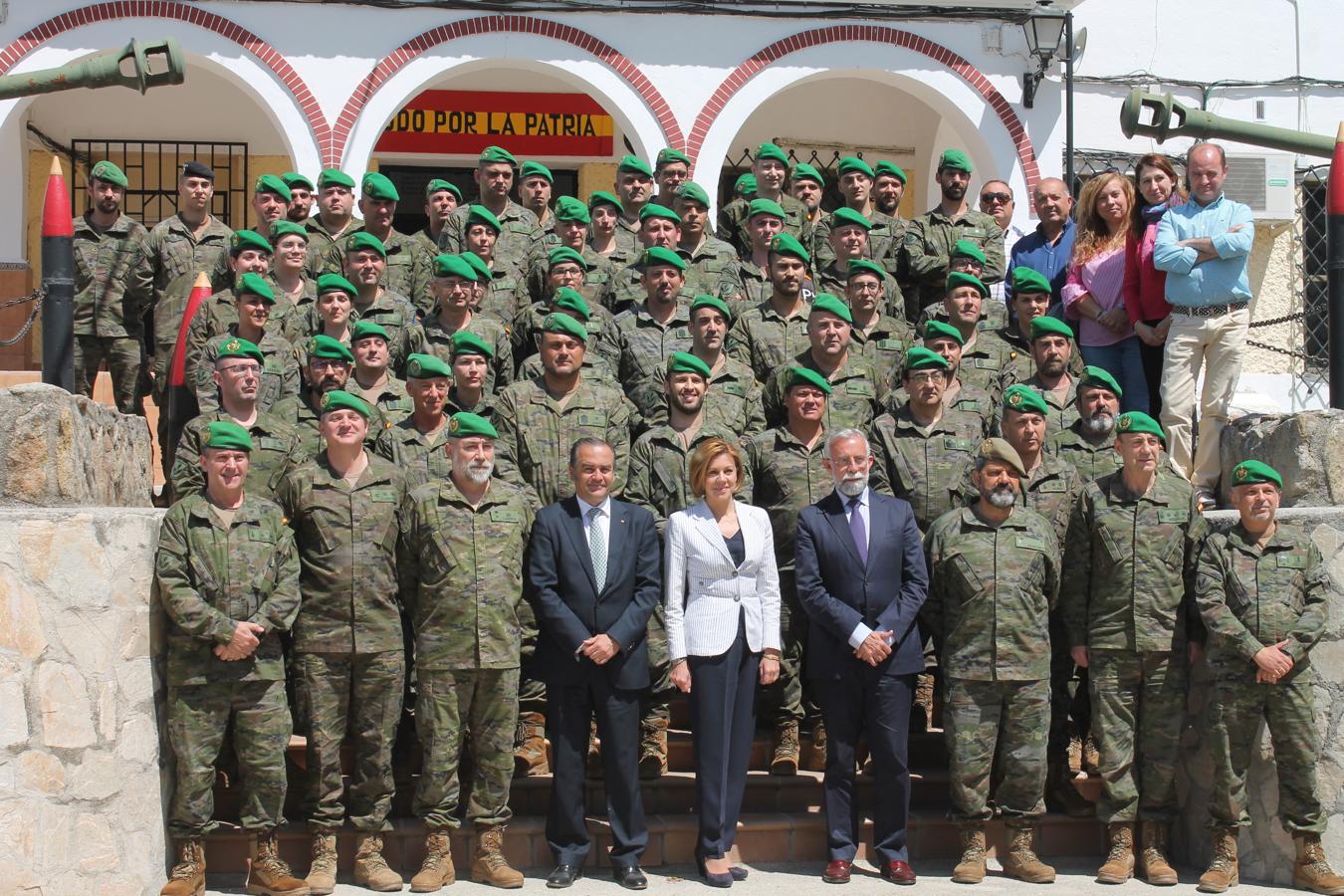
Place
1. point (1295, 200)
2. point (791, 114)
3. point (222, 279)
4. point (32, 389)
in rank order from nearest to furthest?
point (32, 389), point (222, 279), point (1295, 200), point (791, 114)

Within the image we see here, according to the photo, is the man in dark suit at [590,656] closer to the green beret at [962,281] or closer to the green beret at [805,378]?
the green beret at [805,378]

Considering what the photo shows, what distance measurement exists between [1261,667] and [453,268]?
3.76 metres

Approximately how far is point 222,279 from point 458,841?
353 cm

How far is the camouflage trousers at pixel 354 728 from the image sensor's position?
5.59 m

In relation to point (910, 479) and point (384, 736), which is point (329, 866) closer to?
point (384, 736)

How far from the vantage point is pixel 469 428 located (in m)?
5.76

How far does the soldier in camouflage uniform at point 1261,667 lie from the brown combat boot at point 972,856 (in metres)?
0.80

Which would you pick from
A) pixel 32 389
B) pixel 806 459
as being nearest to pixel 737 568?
pixel 806 459

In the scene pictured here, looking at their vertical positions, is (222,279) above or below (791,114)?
below

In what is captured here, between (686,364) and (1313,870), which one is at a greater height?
(686,364)

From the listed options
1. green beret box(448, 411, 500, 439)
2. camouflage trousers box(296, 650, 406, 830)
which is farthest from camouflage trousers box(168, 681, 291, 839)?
green beret box(448, 411, 500, 439)

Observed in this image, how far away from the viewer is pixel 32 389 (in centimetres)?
542

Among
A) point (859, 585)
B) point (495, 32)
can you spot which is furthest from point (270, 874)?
point (495, 32)

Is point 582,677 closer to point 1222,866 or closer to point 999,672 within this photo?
point 999,672
